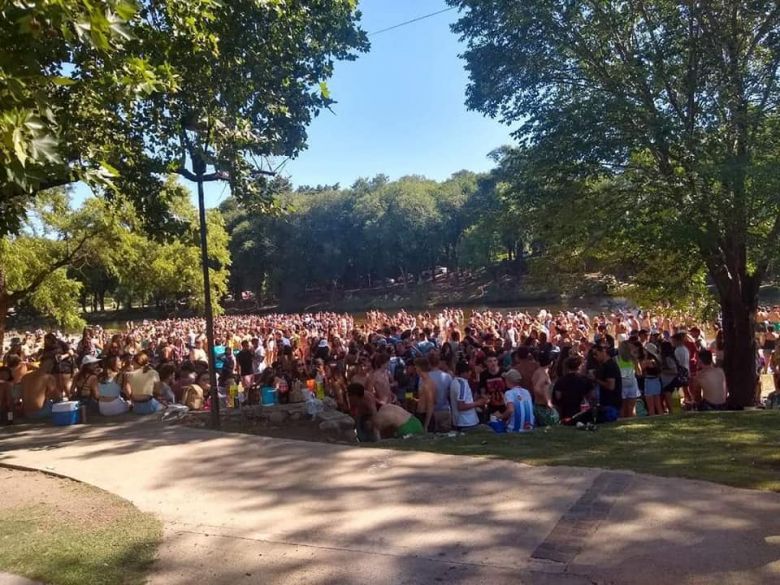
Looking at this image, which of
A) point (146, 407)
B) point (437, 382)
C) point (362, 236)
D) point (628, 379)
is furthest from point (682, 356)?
point (362, 236)

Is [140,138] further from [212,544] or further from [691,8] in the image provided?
[691,8]

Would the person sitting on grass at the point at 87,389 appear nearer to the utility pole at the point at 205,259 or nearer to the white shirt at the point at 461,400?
the utility pole at the point at 205,259

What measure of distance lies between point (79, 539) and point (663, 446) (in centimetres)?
535

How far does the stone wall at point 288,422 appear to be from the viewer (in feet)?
29.5

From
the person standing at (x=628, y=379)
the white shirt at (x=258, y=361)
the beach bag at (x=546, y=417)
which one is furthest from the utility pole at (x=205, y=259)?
the white shirt at (x=258, y=361)

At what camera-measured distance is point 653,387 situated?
33.2 ft

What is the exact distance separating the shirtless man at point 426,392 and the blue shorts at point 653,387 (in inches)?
142

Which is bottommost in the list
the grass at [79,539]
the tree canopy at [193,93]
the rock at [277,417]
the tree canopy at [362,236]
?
the grass at [79,539]

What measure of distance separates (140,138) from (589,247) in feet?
22.7

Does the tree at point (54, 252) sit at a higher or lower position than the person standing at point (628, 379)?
higher

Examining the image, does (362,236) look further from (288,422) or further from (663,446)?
(663,446)

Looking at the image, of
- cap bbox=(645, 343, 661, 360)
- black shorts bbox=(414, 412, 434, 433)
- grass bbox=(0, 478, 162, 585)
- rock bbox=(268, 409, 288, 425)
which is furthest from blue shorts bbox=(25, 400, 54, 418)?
cap bbox=(645, 343, 661, 360)

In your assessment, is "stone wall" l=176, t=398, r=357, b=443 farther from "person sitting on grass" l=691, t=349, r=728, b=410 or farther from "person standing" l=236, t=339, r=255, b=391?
"person sitting on grass" l=691, t=349, r=728, b=410

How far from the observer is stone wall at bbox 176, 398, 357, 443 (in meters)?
8.98
